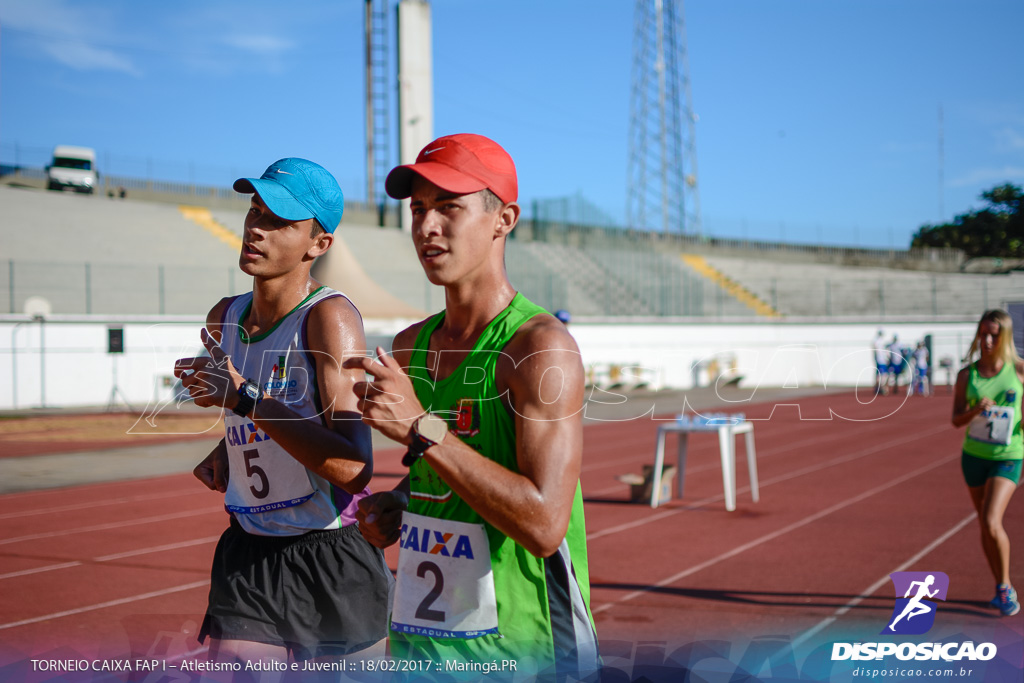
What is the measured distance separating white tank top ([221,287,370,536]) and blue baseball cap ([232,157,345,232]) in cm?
26

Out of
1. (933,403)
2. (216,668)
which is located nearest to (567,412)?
(216,668)

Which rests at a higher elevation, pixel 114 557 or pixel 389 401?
pixel 389 401

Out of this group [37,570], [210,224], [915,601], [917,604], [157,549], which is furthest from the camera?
[210,224]

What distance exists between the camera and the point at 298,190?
2711mm

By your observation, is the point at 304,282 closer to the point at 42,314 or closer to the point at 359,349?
the point at 359,349

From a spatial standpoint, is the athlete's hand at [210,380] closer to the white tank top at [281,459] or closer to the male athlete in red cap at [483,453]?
the white tank top at [281,459]

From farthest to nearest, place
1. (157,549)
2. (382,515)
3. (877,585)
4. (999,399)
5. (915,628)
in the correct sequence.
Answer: (157,549) < (877,585) < (999,399) < (915,628) < (382,515)

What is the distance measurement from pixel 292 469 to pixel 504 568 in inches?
38.0

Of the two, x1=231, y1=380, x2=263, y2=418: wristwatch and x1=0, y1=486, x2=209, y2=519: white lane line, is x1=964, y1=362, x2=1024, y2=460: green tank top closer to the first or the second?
x1=231, y1=380, x2=263, y2=418: wristwatch

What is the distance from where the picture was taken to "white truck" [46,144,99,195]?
115 ft

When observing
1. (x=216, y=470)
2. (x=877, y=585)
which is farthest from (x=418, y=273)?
(x=216, y=470)

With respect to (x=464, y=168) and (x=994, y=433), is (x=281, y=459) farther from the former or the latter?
(x=994, y=433)

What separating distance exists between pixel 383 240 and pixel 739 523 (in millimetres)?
30390

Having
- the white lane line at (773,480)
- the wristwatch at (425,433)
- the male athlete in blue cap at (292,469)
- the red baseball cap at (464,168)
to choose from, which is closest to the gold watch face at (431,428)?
the wristwatch at (425,433)
